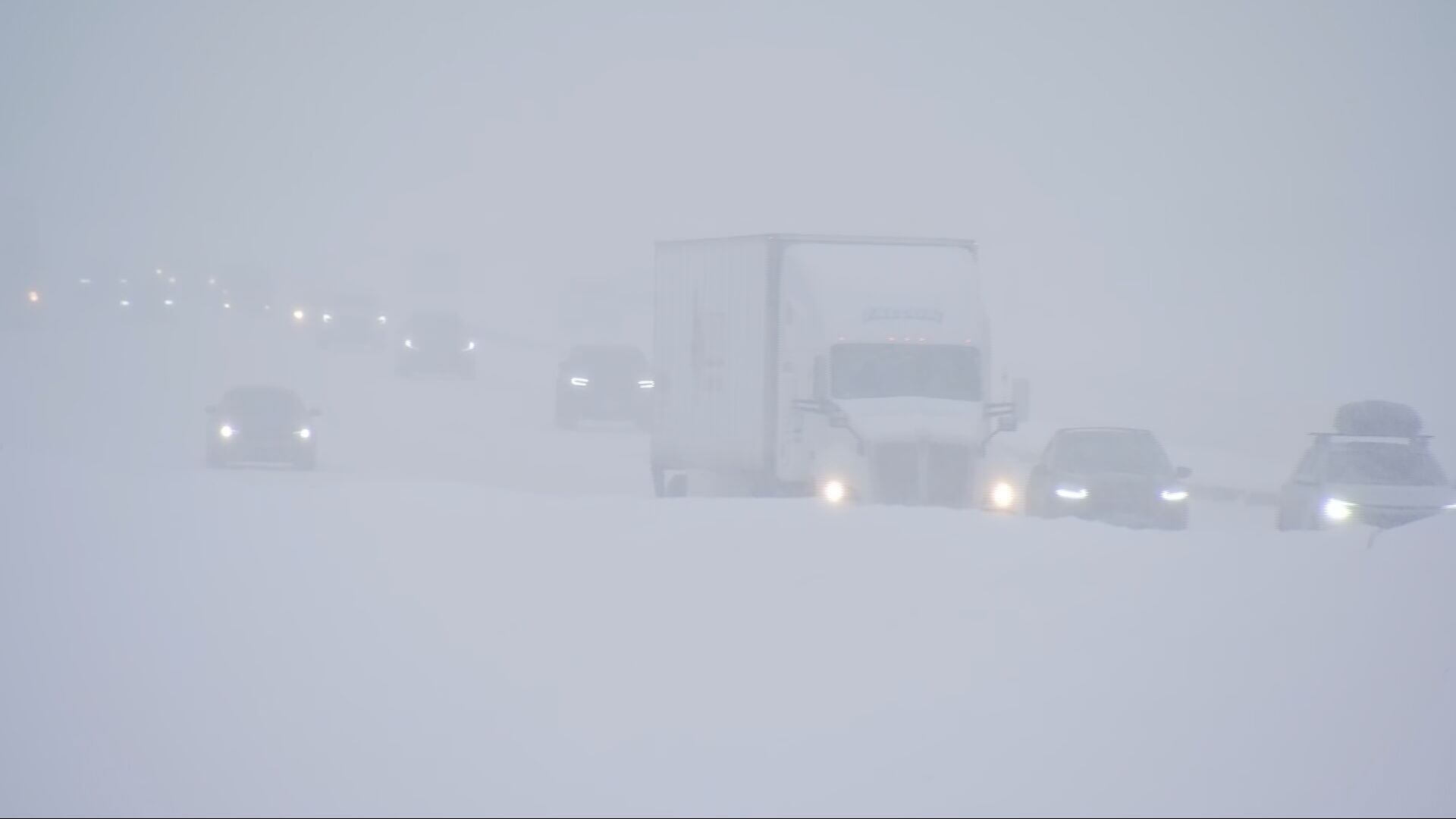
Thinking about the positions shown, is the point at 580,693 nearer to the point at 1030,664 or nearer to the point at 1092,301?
the point at 1030,664

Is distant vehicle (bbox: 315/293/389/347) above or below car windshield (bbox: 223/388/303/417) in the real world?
above

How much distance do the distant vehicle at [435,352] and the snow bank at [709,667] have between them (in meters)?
40.8

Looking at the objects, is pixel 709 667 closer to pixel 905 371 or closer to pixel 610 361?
pixel 905 371

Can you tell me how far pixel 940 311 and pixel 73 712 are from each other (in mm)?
11849

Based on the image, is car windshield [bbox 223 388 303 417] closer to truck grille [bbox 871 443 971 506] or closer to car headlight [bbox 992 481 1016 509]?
truck grille [bbox 871 443 971 506]

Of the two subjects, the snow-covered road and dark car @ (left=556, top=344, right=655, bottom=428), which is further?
dark car @ (left=556, top=344, right=655, bottom=428)

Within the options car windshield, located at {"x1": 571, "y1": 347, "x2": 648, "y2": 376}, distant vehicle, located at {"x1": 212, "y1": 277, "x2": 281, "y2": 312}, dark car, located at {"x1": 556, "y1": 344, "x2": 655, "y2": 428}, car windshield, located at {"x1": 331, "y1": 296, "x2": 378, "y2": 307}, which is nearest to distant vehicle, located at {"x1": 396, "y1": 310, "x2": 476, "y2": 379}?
car windshield, located at {"x1": 331, "y1": 296, "x2": 378, "y2": 307}

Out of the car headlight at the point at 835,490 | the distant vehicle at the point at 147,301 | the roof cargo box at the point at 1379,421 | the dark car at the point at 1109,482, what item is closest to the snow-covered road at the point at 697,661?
the car headlight at the point at 835,490

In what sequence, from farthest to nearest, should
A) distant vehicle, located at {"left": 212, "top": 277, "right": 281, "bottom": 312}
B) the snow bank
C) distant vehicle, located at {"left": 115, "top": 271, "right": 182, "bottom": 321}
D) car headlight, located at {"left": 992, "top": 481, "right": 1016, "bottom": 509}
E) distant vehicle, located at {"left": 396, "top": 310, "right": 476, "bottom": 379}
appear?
distant vehicle, located at {"left": 212, "top": 277, "right": 281, "bottom": 312} < distant vehicle, located at {"left": 115, "top": 271, "right": 182, "bottom": 321} < distant vehicle, located at {"left": 396, "top": 310, "right": 476, "bottom": 379} < car headlight, located at {"left": 992, "top": 481, "right": 1016, "bottom": 509} < the snow bank

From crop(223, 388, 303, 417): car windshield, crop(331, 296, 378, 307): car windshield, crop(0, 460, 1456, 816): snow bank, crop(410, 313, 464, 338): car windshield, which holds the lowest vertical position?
crop(0, 460, 1456, 816): snow bank

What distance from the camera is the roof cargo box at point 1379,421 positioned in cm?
1956

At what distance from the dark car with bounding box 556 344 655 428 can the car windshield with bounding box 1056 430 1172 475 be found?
18643 millimetres

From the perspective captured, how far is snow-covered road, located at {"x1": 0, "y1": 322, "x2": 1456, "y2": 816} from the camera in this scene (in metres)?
7.47

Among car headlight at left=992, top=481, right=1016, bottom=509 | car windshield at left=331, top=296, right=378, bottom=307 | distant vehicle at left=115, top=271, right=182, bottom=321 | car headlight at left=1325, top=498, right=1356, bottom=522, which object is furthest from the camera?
distant vehicle at left=115, top=271, right=182, bottom=321
